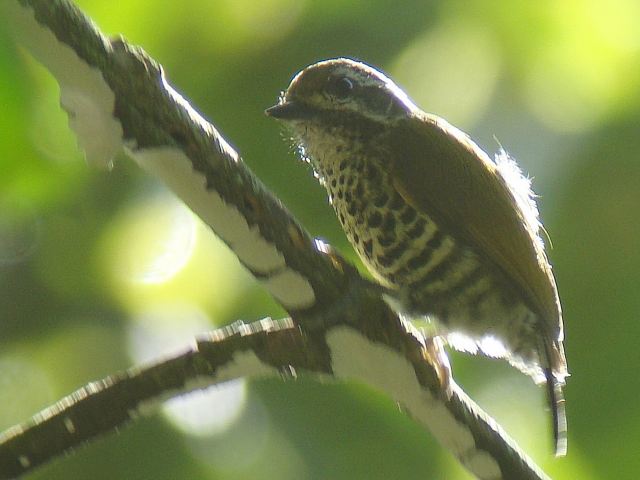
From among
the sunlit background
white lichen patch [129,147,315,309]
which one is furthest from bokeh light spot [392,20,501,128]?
white lichen patch [129,147,315,309]

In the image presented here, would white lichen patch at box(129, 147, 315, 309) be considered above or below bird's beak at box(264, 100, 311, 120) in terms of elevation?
below

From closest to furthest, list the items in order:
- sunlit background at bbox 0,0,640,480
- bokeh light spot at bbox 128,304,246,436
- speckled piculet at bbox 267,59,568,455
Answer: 1. speckled piculet at bbox 267,59,568,455
2. bokeh light spot at bbox 128,304,246,436
3. sunlit background at bbox 0,0,640,480

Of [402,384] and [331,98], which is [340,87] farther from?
[402,384]

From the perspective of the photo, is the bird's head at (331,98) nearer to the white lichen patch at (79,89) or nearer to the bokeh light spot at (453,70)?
the bokeh light spot at (453,70)

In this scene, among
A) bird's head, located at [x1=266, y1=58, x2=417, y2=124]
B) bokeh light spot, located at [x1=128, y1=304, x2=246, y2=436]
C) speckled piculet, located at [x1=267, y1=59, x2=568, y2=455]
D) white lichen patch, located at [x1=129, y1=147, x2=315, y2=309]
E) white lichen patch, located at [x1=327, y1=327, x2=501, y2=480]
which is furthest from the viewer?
bokeh light spot, located at [x1=128, y1=304, x2=246, y2=436]

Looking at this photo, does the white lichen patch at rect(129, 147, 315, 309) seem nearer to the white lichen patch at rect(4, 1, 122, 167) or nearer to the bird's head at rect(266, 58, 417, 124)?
the white lichen patch at rect(4, 1, 122, 167)

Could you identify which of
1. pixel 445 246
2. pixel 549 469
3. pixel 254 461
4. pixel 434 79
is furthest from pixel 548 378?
pixel 434 79

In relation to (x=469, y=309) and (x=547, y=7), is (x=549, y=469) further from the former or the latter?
(x=547, y=7)
